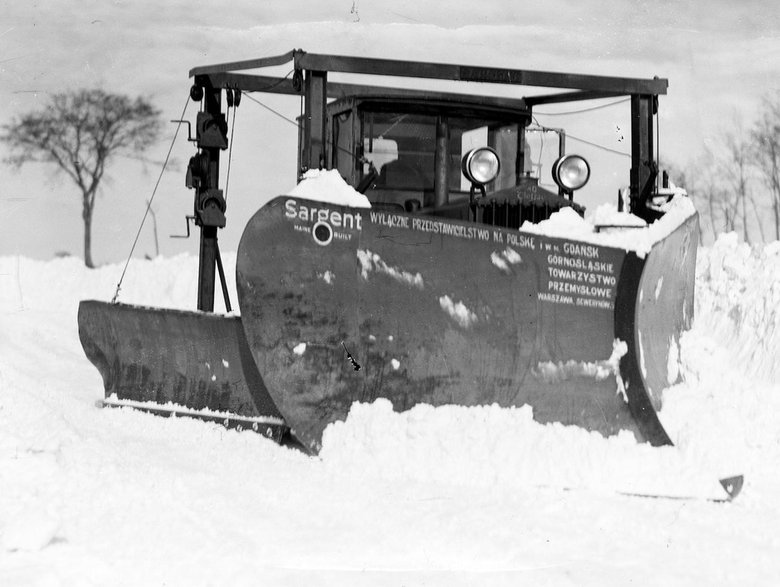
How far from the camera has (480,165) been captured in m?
7.68

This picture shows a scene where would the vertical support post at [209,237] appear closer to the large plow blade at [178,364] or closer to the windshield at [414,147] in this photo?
the large plow blade at [178,364]

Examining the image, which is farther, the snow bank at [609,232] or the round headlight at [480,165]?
the round headlight at [480,165]

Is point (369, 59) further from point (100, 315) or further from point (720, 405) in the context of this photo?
point (720, 405)

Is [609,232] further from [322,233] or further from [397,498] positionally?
[397,498]

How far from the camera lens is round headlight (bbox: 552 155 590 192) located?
8.41 metres

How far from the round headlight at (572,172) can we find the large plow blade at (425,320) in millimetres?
1834

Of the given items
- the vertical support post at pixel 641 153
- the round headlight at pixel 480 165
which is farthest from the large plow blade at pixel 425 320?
the vertical support post at pixel 641 153

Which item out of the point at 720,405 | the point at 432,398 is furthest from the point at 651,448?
the point at 432,398

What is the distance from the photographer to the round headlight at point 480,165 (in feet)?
25.1

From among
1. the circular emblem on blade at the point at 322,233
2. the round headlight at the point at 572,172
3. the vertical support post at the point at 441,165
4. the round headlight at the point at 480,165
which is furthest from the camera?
the round headlight at the point at 572,172

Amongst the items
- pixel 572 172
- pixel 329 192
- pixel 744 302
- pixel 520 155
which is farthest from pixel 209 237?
pixel 744 302

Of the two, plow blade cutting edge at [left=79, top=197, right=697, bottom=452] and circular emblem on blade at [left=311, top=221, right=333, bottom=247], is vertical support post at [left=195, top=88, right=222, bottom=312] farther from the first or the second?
circular emblem on blade at [left=311, top=221, right=333, bottom=247]

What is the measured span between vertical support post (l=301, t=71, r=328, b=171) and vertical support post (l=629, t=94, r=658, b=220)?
2552 millimetres

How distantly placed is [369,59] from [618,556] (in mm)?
3736
